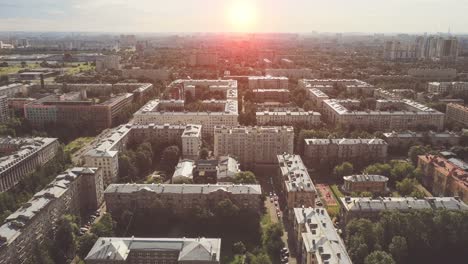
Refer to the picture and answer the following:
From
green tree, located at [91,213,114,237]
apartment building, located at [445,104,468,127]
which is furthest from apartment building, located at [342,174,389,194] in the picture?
apartment building, located at [445,104,468,127]

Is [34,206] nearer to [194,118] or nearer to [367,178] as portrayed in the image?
[367,178]

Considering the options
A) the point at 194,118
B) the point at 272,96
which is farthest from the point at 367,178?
the point at 272,96

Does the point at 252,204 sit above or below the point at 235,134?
below

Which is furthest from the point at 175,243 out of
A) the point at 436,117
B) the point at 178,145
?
the point at 436,117

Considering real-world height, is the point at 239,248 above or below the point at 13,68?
below

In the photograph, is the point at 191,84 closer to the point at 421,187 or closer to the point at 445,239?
the point at 421,187

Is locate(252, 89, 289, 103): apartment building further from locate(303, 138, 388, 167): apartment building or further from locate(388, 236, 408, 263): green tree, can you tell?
locate(388, 236, 408, 263): green tree
